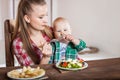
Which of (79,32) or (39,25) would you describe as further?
(79,32)

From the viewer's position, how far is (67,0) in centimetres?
285

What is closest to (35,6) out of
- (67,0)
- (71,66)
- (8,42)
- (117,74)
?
(8,42)

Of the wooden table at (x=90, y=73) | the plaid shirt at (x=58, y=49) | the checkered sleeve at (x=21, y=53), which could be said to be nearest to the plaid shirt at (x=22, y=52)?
the checkered sleeve at (x=21, y=53)

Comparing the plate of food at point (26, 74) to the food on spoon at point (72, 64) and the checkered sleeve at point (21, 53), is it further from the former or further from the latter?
the checkered sleeve at point (21, 53)

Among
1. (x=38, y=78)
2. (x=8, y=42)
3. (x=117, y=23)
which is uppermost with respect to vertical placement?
(x=117, y=23)

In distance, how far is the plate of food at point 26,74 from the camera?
109cm

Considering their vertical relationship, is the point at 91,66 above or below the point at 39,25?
below

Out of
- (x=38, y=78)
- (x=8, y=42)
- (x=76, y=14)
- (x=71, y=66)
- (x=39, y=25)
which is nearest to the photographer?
(x=38, y=78)

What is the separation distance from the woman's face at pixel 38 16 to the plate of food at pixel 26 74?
320 mm

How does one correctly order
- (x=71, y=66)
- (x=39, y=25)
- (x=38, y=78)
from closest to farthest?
(x=38, y=78) < (x=71, y=66) < (x=39, y=25)

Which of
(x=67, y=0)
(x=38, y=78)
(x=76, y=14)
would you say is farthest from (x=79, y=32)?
(x=38, y=78)

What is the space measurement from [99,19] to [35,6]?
5.22ft

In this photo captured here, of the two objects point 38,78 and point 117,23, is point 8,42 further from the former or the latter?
point 117,23

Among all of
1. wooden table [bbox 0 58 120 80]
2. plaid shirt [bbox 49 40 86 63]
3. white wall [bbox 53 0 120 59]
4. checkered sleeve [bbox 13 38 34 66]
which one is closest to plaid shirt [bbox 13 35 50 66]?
checkered sleeve [bbox 13 38 34 66]
